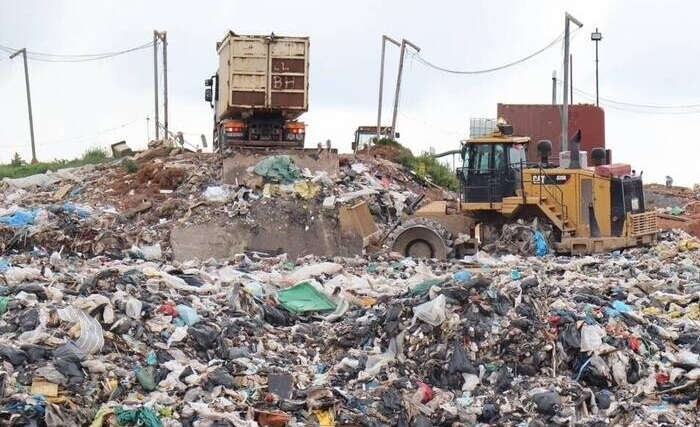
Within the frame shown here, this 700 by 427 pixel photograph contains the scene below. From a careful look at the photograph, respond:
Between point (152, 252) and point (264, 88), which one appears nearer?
point (152, 252)

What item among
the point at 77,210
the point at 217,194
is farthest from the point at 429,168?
the point at 77,210

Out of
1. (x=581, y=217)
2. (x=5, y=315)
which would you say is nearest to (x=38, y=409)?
(x=5, y=315)

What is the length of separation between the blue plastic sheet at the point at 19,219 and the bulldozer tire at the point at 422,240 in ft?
19.1

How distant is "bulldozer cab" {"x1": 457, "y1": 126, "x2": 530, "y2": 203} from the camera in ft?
58.3

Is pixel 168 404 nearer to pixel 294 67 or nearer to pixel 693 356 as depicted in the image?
pixel 693 356

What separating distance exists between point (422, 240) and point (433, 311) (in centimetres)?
728

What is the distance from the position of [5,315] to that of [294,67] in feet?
41.7

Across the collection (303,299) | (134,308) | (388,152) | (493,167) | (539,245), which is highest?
(388,152)

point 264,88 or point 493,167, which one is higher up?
point 264,88

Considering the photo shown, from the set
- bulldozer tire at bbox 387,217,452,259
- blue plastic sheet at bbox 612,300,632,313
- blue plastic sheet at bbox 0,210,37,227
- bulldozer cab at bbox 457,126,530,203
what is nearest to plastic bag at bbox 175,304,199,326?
blue plastic sheet at bbox 612,300,632,313

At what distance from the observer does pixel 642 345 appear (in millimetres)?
10789

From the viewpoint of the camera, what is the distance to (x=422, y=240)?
17984 millimetres

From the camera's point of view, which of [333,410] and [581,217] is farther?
[581,217]

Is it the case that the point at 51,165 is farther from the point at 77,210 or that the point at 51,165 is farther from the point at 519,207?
the point at 519,207
